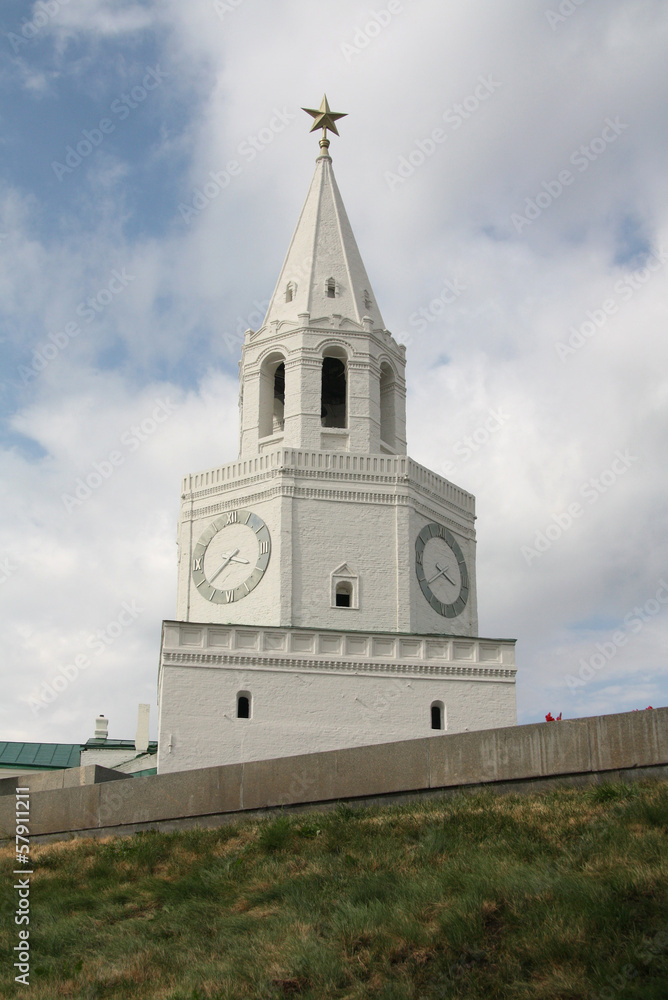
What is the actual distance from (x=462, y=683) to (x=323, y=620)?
4189 millimetres

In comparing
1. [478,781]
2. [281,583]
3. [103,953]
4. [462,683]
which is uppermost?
[281,583]

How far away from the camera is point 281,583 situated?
1230 inches

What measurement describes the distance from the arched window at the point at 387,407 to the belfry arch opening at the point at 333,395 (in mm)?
1249

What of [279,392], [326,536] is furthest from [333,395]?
[326,536]

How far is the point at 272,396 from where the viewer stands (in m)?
36.2

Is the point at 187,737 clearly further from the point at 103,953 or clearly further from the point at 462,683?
the point at 103,953

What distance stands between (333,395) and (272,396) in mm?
2214

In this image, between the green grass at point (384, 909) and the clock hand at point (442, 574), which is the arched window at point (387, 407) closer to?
the clock hand at point (442, 574)

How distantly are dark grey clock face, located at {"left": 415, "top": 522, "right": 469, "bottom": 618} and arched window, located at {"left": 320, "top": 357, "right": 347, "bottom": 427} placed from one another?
542 cm

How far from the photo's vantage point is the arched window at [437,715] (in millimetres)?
29984

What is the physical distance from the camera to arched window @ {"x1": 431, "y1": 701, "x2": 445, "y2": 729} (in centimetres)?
2998

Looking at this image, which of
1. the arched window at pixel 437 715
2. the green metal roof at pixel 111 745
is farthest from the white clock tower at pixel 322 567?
the green metal roof at pixel 111 745

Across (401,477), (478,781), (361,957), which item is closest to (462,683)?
(401,477)
